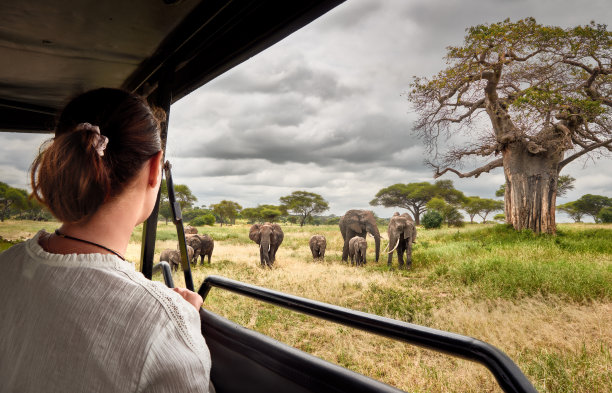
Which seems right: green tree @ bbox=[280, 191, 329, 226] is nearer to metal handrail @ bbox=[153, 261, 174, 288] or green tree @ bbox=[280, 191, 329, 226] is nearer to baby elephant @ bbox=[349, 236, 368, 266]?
baby elephant @ bbox=[349, 236, 368, 266]

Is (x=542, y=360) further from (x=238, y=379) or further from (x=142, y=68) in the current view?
(x=142, y=68)

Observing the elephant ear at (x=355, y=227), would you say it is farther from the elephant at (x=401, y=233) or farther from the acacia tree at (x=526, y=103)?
the acacia tree at (x=526, y=103)

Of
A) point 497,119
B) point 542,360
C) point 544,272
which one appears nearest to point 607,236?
point 544,272

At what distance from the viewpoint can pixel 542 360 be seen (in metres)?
1.85

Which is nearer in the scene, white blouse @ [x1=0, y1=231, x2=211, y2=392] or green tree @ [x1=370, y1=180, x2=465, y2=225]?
white blouse @ [x1=0, y1=231, x2=211, y2=392]

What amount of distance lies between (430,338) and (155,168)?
556 mm

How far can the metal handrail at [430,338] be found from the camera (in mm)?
472

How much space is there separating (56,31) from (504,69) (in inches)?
173

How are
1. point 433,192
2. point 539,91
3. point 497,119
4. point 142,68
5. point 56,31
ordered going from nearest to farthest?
1. point 56,31
2. point 142,68
3. point 539,91
4. point 497,119
5. point 433,192

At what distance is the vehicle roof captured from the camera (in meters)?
1.13

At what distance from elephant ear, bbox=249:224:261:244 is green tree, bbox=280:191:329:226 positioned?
9.91 meters

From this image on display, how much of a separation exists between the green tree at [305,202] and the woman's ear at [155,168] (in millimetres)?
16894

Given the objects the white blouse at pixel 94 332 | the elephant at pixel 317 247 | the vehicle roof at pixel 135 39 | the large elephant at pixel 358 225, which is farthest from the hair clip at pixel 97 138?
the large elephant at pixel 358 225

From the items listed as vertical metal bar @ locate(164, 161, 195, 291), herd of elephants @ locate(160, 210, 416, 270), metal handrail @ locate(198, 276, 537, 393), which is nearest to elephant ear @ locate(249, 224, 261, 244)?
herd of elephants @ locate(160, 210, 416, 270)
